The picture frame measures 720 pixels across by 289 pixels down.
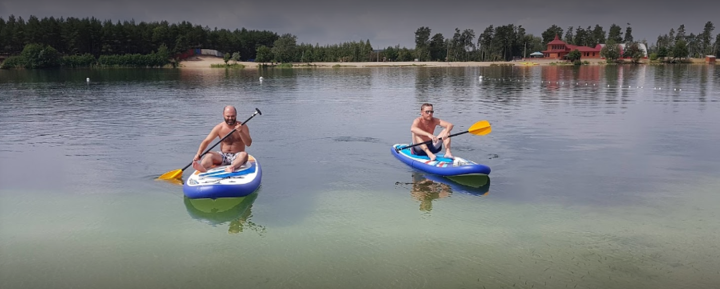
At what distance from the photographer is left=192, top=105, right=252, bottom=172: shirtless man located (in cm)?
1118

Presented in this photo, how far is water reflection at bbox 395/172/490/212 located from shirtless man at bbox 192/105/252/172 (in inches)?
138

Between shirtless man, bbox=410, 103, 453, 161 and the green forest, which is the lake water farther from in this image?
the green forest

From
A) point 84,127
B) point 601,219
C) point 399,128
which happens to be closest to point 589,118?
point 399,128

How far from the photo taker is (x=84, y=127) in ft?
67.7

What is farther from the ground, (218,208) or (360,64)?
(360,64)

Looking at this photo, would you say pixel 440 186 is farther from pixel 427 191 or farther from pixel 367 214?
pixel 367 214

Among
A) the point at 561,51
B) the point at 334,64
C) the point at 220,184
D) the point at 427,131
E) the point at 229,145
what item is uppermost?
the point at 561,51

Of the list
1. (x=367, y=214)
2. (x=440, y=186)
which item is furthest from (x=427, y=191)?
(x=367, y=214)

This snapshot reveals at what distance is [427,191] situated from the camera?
1145cm

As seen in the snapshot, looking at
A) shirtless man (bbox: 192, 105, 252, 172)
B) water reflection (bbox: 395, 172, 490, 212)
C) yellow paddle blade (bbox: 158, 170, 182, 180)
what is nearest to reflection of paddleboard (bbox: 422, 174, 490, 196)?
water reflection (bbox: 395, 172, 490, 212)

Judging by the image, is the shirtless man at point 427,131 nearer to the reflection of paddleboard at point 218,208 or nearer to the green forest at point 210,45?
the reflection of paddleboard at point 218,208

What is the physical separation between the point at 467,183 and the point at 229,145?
5.31m

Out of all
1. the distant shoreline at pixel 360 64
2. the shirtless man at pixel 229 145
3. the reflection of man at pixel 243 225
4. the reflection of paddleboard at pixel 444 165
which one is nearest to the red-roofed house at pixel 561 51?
the distant shoreline at pixel 360 64

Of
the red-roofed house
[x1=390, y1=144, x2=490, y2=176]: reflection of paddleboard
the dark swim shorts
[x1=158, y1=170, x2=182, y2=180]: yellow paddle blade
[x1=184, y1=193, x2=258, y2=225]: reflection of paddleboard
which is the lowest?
[x1=184, y1=193, x2=258, y2=225]: reflection of paddleboard
